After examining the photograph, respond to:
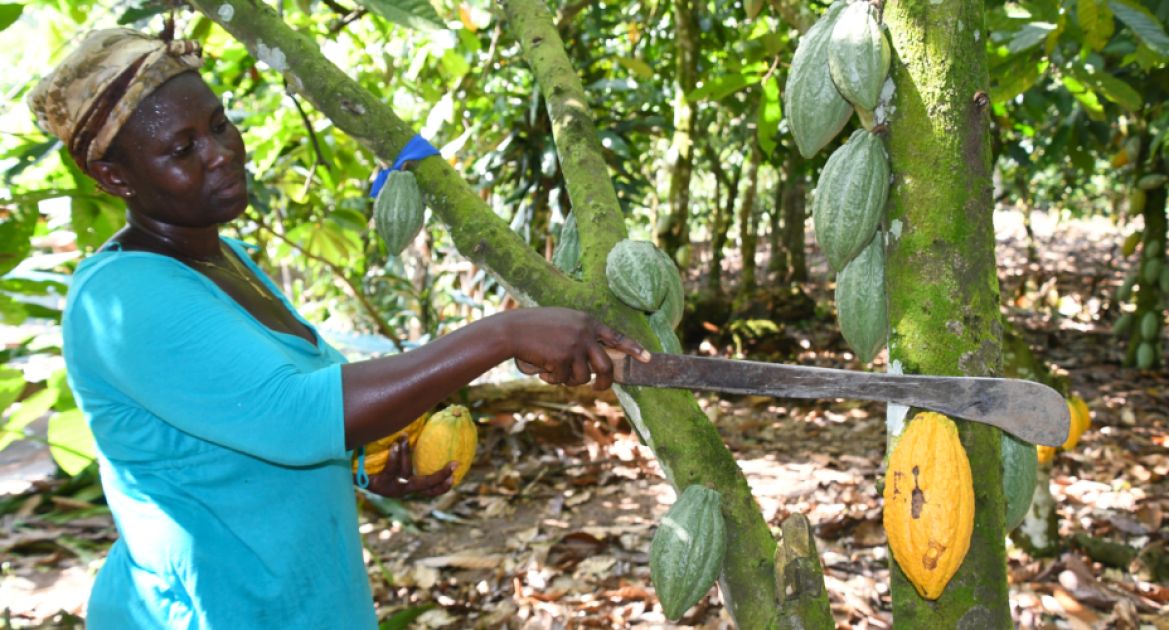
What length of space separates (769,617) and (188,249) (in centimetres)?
86

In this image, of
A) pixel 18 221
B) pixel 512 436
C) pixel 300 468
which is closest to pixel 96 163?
pixel 300 468

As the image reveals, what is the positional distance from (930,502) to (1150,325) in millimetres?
4675

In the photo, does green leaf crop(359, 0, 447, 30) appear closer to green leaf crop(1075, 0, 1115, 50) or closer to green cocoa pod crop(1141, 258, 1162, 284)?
green leaf crop(1075, 0, 1115, 50)

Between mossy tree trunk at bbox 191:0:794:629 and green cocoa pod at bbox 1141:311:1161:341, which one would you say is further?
green cocoa pod at bbox 1141:311:1161:341

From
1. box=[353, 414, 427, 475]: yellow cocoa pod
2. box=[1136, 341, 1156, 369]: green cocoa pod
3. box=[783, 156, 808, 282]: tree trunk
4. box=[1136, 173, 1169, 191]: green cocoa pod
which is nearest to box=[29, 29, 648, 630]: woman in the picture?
box=[353, 414, 427, 475]: yellow cocoa pod

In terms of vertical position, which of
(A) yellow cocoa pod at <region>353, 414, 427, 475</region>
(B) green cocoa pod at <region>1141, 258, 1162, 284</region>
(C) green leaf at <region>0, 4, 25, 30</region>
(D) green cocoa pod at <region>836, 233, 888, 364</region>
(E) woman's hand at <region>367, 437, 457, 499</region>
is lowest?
(E) woman's hand at <region>367, 437, 457, 499</region>

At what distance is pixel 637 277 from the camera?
3.33 ft

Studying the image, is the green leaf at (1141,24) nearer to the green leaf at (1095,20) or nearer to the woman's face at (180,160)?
the green leaf at (1095,20)

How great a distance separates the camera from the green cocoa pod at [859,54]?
33.3 inches

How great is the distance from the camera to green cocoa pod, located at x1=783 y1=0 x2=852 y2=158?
963mm

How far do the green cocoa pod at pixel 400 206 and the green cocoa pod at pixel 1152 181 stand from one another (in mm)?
4433

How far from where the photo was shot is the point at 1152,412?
424 cm

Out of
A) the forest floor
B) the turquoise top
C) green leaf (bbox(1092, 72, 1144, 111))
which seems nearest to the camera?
the turquoise top

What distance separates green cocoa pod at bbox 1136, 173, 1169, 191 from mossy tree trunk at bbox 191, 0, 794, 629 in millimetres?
4173
